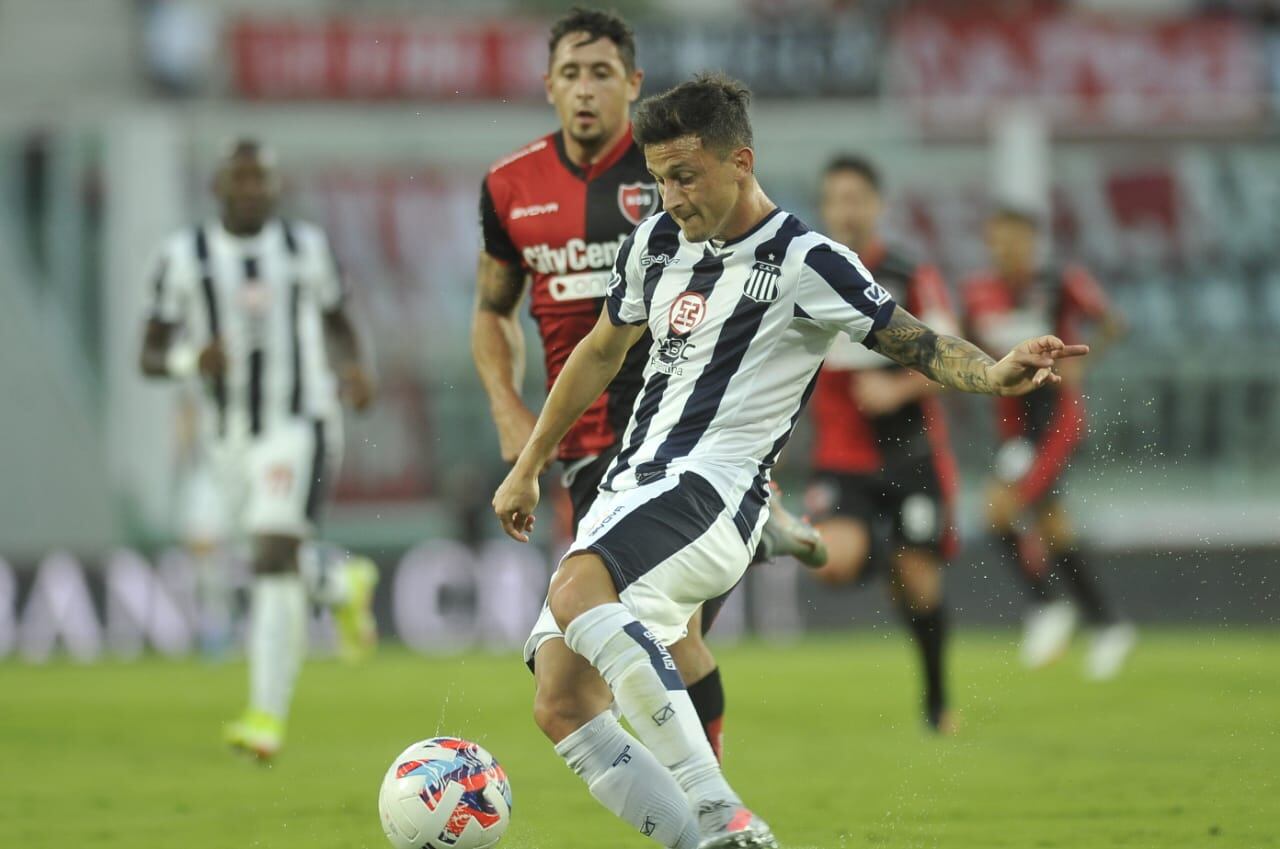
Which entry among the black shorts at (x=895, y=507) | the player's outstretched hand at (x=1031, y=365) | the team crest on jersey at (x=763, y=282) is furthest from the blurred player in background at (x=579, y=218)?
the black shorts at (x=895, y=507)

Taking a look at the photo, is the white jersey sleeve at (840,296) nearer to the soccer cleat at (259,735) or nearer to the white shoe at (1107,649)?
the soccer cleat at (259,735)

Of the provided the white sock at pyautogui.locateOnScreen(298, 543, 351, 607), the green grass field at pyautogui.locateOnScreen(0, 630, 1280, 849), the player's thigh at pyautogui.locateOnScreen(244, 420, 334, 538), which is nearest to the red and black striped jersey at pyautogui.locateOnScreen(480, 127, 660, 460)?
the green grass field at pyautogui.locateOnScreen(0, 630, 1280, 849)

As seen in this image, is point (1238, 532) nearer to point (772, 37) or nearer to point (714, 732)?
point (772, 37)

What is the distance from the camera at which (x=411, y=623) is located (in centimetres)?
1666

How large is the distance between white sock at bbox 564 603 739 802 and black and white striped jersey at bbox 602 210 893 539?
45 cm

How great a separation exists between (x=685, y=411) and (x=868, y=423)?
4747 mm

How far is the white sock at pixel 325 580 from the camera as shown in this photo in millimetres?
10156

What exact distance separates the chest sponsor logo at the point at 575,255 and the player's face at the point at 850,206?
307 cm

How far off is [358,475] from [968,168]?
798 cm

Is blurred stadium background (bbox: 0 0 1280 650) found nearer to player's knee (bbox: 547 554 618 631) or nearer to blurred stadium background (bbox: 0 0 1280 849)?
blurred stadium background (bbox: 0 0 1280 849)

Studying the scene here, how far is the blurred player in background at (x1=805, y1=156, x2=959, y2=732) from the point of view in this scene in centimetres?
916

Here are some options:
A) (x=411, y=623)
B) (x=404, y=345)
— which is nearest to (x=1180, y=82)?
(x=404, y=345)

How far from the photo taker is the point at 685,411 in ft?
16.6

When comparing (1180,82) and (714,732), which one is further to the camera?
(1180,82)
